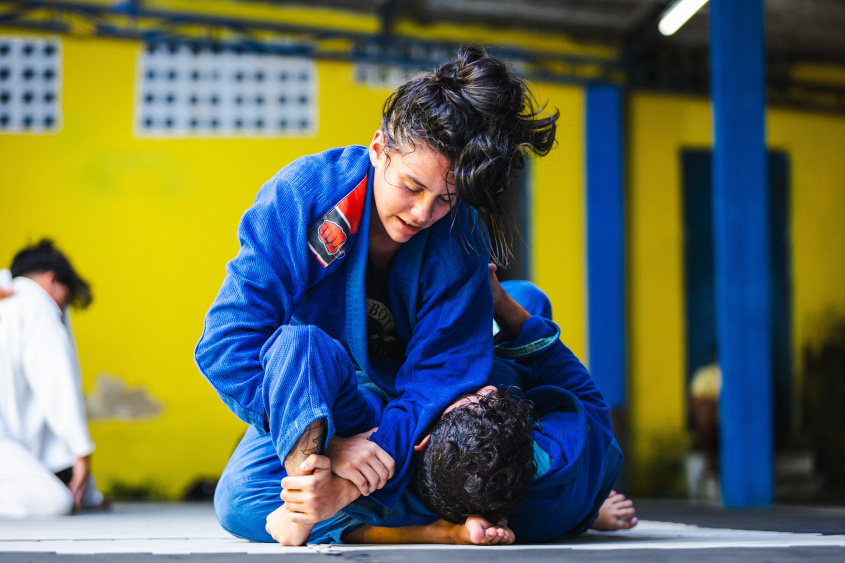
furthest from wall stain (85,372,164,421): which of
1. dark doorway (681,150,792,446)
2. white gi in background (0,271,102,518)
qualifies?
dark doorway (681,150,792,446)

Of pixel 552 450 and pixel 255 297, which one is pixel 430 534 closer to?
pixel 552 450

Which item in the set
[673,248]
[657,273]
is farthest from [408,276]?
[673,248]

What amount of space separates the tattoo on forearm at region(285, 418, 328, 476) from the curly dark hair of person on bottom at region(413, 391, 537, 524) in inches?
8.7

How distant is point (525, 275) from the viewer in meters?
6.98

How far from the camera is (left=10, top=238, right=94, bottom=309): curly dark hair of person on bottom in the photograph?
3826mm

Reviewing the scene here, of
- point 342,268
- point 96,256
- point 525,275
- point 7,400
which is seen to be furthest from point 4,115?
point 342,268

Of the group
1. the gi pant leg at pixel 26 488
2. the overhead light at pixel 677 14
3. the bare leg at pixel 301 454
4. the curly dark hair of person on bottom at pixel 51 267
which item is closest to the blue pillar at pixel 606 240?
→ the overhead light at pixel 677 14

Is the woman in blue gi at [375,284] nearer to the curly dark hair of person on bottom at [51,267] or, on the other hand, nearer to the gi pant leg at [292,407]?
the gi pant leg at [292,407]

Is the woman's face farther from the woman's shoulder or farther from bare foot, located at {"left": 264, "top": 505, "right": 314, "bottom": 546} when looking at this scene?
bare foot, located at {"left": 264, "top": 505, "right": 314, "bottom": 546}

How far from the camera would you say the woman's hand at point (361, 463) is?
1526mm

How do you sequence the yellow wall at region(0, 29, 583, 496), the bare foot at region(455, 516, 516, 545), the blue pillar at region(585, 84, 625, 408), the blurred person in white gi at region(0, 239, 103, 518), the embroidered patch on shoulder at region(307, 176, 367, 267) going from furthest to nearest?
the blue pillar at region(585, 84, 625, 408), the yellow wall at region(0, 29, 583, 496), the blurred person in white gi at region(0, 239, 103, 518), the embroidered patch on shoulder at region(307, 176, 367, 267), the bare foot at region(455, 516, 516, 545)

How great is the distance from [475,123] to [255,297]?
56 centimetres

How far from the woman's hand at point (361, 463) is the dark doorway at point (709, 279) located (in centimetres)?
597

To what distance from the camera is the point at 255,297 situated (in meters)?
1.59
